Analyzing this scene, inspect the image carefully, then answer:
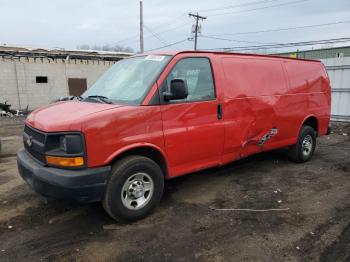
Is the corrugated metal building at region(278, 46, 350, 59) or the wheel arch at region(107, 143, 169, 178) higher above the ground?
the corrugated metal building at region(278, 46, 350, 59)

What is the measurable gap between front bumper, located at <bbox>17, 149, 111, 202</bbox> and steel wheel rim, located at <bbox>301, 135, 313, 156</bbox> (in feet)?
15.0

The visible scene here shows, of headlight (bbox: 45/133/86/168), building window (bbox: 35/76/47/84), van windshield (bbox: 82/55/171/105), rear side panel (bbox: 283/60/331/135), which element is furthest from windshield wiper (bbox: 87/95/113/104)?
building window (bbox: 35/76/47/84)

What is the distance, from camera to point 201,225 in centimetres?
392

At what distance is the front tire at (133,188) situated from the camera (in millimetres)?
3701

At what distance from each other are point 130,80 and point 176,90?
77 cm

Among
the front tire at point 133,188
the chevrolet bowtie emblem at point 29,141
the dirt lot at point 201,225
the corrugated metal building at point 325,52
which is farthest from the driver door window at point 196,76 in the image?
the corrugated metal building at point 325,52

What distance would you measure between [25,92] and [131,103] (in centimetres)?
1815

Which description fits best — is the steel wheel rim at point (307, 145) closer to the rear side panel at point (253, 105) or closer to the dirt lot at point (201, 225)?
the rear side panel at point (253, 105)

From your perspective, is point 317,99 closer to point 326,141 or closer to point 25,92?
point 326,141

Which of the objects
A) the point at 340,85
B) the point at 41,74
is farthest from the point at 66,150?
the point at 41,74

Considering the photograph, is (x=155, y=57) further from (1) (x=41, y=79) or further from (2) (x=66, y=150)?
(1) (x=41, y=79)

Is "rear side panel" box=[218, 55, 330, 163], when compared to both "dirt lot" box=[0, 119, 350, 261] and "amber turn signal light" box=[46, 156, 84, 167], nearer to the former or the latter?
"dirt lot" box=[0, 119, 350, 261]

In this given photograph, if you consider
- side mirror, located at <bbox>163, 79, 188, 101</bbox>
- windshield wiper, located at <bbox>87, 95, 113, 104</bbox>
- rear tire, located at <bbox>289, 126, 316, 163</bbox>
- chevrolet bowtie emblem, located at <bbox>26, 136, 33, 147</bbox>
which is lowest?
rear tire, located at <bbox>289, 126, 316, 163</bbox>

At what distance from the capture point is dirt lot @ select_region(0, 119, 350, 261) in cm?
334
